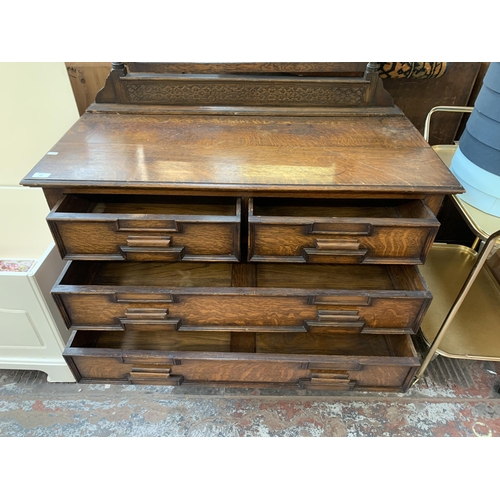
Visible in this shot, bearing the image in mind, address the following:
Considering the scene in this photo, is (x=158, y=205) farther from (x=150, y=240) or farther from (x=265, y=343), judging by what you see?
(x=265, y=343)

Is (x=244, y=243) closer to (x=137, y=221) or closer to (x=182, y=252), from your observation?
(x=182, y=252)

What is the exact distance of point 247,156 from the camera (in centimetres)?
94

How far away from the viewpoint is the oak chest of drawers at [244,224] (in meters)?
0.87

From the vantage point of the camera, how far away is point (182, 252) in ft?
3.03

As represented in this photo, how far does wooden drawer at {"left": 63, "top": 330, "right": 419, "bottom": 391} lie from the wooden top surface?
48cm

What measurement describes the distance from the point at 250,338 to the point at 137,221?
1.72 ft

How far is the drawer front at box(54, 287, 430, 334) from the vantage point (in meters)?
0.96

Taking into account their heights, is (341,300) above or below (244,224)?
below

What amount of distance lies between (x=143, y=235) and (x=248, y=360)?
45cm

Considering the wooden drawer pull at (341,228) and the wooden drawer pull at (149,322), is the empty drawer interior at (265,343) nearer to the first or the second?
the wooden drawer pull at (149,322)

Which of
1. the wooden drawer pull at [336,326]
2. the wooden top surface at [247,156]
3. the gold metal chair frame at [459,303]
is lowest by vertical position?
the gold metal chair frame at [459,303]

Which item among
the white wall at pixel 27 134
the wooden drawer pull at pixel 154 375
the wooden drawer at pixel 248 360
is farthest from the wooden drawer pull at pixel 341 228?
the white wall at pixel 27 134

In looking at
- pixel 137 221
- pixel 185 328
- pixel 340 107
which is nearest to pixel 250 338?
pixel 185 328

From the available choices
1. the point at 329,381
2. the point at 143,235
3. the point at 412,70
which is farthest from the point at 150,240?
the point at 412,70
